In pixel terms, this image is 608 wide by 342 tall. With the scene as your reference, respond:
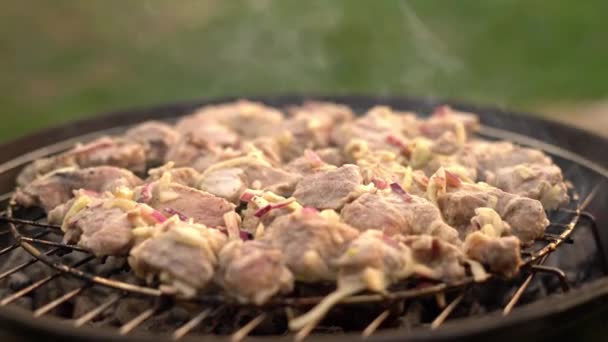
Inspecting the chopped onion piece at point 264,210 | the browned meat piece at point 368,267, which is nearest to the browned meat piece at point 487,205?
the browned meat piece at point 368,267

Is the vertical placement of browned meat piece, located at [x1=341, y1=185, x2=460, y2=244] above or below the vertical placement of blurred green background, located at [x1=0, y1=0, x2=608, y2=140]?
below

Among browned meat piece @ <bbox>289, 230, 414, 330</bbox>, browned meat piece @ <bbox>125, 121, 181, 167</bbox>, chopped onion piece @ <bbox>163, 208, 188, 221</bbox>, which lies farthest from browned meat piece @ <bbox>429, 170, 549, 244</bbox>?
browned meat piece @ <bbox>125, 121, 181, 167</bbox>


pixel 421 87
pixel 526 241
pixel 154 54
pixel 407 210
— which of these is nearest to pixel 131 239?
pixel 407 210

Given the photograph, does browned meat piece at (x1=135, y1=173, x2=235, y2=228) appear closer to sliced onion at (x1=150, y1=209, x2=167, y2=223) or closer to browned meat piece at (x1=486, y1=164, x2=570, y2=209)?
sliced onion at (x1=150, y1=209, x2=167, y2=223)

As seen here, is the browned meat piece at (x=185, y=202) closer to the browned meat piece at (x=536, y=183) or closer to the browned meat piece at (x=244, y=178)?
the browned meat piece at (x=244, y=178)

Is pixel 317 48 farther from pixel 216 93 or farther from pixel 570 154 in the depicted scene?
pixel 570 154
